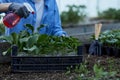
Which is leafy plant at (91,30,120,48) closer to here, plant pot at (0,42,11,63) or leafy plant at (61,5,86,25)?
plant pot at (0,42,11,63)

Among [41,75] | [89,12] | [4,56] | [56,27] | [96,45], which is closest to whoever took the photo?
[41,75]

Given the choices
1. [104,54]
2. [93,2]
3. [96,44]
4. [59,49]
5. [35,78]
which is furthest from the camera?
[93,2]

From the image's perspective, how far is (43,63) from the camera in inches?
104

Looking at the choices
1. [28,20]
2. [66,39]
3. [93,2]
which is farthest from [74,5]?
[66,39]

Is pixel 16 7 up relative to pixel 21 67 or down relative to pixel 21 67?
up

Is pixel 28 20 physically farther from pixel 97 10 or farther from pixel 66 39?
pixel 97 10

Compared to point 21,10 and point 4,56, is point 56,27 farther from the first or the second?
point 21,10

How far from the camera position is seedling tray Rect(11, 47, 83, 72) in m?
2.62

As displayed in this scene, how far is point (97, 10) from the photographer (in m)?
14.5

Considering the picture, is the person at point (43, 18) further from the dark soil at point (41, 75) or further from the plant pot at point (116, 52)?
the dark soil at point (41, 75)

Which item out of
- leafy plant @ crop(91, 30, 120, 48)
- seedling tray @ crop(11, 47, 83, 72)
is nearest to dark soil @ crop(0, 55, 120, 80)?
seedling tray @ crop(11, 47, 83, 72)

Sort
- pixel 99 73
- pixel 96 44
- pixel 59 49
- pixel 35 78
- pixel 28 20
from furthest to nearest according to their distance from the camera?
pixel 28 20 → pixel 96 44 → pixel 59 49 → pixel 35 78 → pixel 99 73

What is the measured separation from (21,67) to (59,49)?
0.32m

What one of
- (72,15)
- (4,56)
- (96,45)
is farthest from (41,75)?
(72,15)
